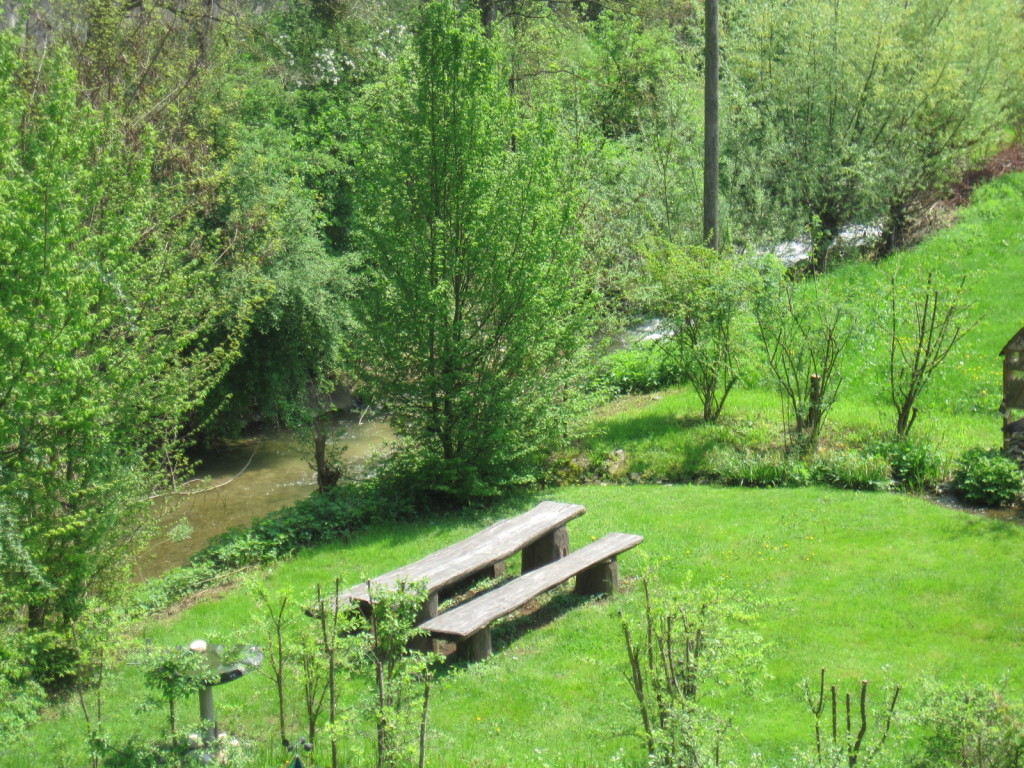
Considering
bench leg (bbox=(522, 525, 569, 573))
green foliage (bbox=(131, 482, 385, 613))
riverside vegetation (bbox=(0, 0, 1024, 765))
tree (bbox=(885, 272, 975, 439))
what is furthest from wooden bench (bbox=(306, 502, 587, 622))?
tree (bbox=(885, 272, 975, 439))

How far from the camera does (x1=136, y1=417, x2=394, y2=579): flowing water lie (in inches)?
560

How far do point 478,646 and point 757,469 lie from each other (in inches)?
226

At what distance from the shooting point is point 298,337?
62.3 ft

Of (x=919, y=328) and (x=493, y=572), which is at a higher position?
(x=919, y=328)

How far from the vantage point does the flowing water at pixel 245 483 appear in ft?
46.7

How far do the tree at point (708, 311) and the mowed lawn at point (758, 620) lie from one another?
2273 mm

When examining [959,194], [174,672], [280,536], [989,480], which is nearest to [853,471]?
[989,480]

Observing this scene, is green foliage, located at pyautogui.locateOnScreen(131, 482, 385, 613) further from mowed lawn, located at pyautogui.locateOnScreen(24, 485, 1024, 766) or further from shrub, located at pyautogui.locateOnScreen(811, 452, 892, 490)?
shrub, located at pyautogui.locateOnScreen(811, 452, 892, 490)

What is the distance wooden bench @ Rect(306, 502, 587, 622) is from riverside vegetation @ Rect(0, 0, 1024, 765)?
69cm

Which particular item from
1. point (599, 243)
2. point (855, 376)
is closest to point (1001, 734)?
point (855, 376)

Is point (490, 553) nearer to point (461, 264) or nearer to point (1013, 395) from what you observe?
point (461, 264)

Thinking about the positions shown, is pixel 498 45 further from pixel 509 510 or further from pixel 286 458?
pixel 286 458

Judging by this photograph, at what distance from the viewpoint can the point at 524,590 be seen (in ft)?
26.9

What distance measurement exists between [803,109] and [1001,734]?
18870 mm
